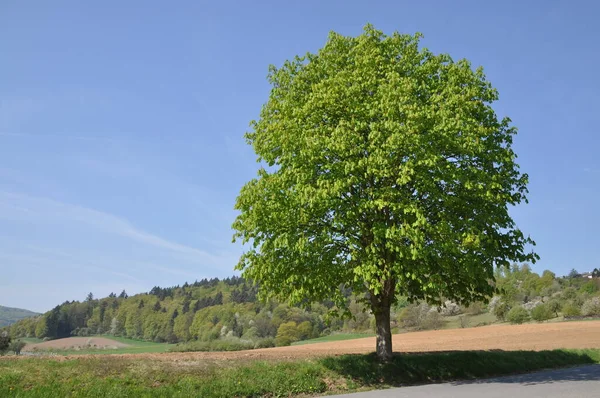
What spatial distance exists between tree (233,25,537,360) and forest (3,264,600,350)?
414 cm

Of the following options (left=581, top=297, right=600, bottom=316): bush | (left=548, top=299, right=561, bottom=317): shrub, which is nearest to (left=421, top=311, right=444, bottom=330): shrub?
(left=548, top=299, right=561, bottom=317): shrub

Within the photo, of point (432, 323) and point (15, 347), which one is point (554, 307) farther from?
point (15, 347)

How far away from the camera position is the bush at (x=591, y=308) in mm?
82625

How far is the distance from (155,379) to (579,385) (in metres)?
16.5

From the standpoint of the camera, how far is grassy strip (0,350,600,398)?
49.1ft

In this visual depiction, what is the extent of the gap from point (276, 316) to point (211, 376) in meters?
114

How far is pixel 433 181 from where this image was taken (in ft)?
62.1

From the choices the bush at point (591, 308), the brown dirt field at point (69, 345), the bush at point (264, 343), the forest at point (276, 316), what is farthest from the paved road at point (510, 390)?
the bush at point (591, 308)

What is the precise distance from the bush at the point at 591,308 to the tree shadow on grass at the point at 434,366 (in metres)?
63.9

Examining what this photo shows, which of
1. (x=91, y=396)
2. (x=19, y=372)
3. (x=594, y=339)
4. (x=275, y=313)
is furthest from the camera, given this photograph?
(x=275, y=313)

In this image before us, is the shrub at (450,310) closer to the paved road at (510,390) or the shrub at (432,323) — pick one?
the shrub at (432,323)

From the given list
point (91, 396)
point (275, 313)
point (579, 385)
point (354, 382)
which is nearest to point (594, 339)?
point (579, 385)

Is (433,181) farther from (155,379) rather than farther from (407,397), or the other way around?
(155,379)

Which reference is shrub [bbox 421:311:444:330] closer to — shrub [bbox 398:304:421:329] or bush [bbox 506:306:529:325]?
shrub [bbox 398:304:421:329]
